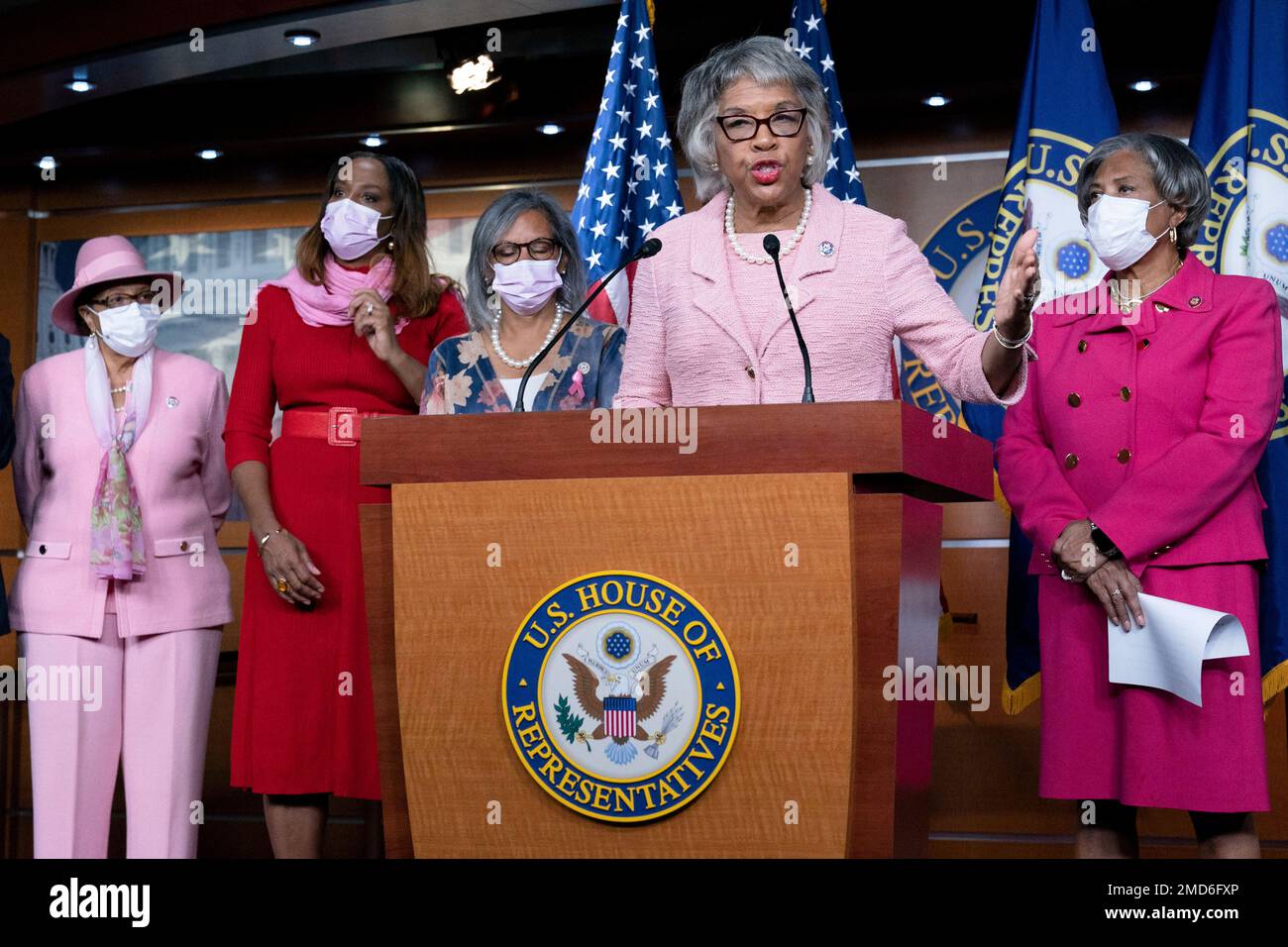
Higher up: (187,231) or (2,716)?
(187,231)

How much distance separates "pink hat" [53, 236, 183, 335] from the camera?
11.3 feet

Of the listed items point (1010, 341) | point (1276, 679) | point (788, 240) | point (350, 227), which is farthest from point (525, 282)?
point (1276, 679)

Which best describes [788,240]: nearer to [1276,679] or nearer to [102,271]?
[1276,679]

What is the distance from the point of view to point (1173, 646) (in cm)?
269

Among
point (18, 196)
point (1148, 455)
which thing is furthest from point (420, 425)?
point (18, 196)

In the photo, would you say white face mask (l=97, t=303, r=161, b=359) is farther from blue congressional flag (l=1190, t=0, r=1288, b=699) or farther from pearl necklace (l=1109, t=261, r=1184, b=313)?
blue congressional flag (l=1190, t=0, r=1288, b=699)

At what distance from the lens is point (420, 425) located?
2121mm

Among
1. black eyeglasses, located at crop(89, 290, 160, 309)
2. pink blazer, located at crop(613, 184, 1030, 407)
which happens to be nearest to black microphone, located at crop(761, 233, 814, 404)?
pink blazer, located at crop(613, 184, 1030, 407)

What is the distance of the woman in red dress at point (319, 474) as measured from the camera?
318 centimetres

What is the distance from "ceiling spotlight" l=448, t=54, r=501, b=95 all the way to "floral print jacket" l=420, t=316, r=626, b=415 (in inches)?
81.3

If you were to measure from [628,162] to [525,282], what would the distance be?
1323 millimetres
